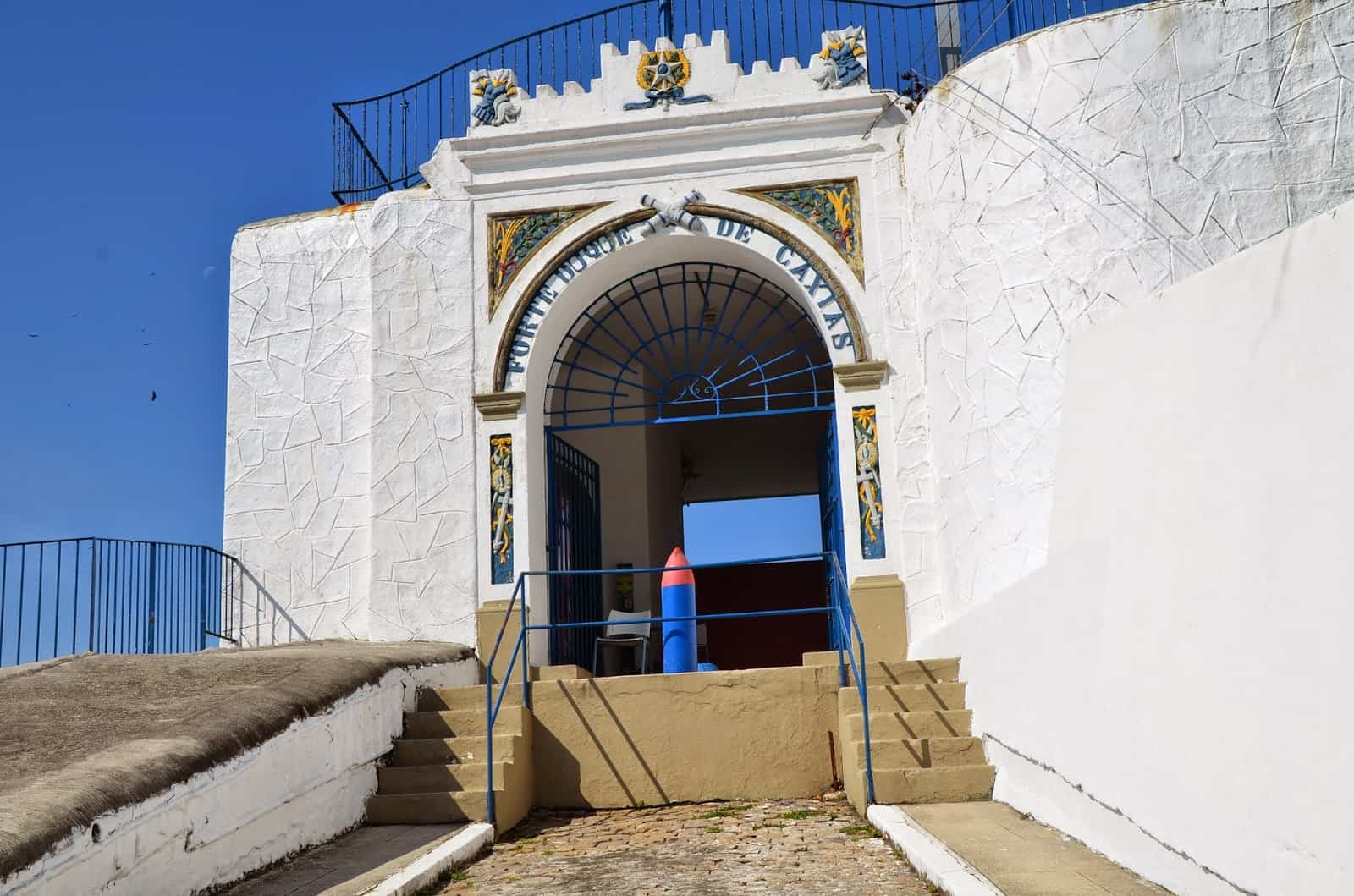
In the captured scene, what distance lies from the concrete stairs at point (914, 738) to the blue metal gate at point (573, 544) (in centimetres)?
257

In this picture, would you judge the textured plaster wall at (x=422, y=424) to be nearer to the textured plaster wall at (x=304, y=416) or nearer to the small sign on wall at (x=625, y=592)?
the textured plaster wall at (x=304, y=416)

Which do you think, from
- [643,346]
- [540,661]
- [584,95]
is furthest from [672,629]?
[584,95]

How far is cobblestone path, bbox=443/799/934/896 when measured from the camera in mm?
5844

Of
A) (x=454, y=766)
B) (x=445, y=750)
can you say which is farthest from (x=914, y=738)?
(x=445, y=750)

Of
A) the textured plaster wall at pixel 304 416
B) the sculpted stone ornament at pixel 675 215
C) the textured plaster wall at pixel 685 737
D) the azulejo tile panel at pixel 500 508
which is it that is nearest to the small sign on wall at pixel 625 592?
the azulejo tile panel at pixel 500 508

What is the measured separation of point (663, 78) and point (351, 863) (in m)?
6.56

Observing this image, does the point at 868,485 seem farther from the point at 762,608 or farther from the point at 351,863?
the point at 762,608

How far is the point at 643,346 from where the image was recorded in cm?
1094

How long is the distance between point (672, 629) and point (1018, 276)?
131 inches

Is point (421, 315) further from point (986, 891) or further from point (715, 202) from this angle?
point (986, 891)

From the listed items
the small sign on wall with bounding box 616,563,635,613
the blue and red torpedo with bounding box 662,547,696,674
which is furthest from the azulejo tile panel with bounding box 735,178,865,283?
the small sign on wall with bounding box 616,563,635,613

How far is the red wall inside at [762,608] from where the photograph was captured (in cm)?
1778

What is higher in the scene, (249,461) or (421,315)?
(421,315)

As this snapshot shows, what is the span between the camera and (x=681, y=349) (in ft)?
46.7
